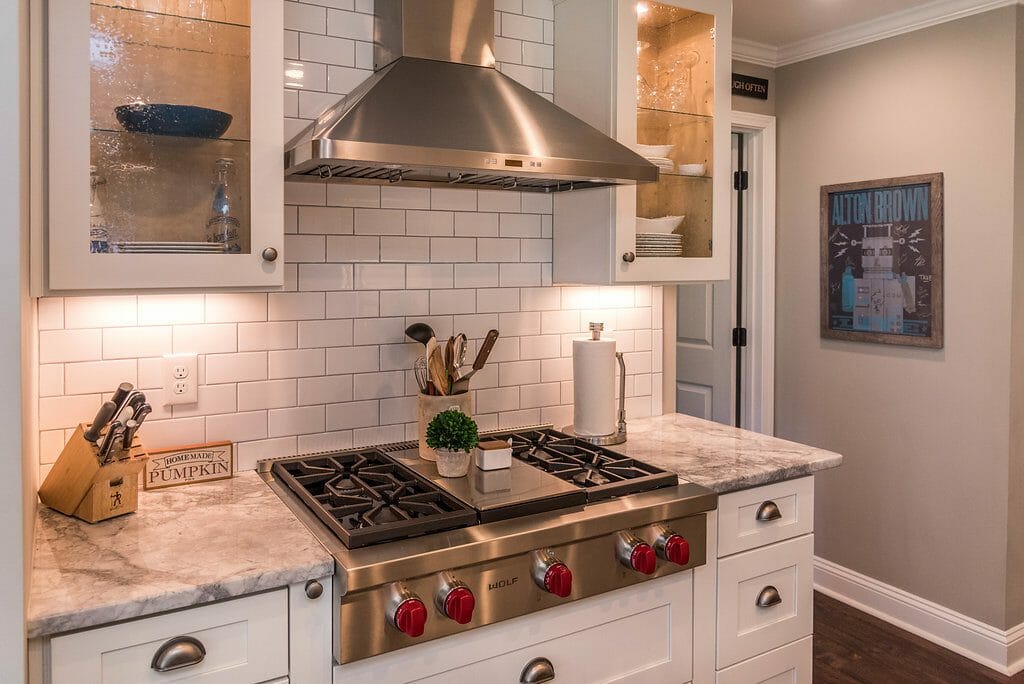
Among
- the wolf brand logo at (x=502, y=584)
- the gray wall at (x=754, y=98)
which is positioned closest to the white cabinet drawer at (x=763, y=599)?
the wolf brand logo at (x=502, y=584)

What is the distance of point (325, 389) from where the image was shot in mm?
2129

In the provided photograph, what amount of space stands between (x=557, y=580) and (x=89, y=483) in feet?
3.19

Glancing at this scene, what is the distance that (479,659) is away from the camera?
1.61 metres

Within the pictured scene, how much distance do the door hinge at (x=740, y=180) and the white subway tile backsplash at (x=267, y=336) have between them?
2.53 m

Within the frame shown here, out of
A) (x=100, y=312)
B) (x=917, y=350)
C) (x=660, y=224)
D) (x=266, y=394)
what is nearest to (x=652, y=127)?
(x=660, y=224)

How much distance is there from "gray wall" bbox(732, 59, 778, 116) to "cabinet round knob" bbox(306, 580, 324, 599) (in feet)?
9.85

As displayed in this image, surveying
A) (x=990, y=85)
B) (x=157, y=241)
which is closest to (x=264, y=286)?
(x=157, y=241)

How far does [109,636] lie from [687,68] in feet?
6.97

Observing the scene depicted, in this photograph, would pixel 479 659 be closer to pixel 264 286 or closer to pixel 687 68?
pixel 264 286

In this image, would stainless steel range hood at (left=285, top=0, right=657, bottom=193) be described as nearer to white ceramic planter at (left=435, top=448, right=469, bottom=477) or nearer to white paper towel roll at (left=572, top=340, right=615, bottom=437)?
white paper towel roll at (left=572, top=340, right=615, bottom=437)

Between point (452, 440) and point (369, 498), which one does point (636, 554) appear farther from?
point (369, 498)

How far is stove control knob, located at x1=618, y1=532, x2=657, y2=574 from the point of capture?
1.73 metres

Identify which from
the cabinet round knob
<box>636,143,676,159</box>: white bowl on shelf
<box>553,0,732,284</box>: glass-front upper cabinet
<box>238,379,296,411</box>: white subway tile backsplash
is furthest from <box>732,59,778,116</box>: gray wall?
the cabinet round knob

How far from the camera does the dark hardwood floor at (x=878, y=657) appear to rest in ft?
9.64
